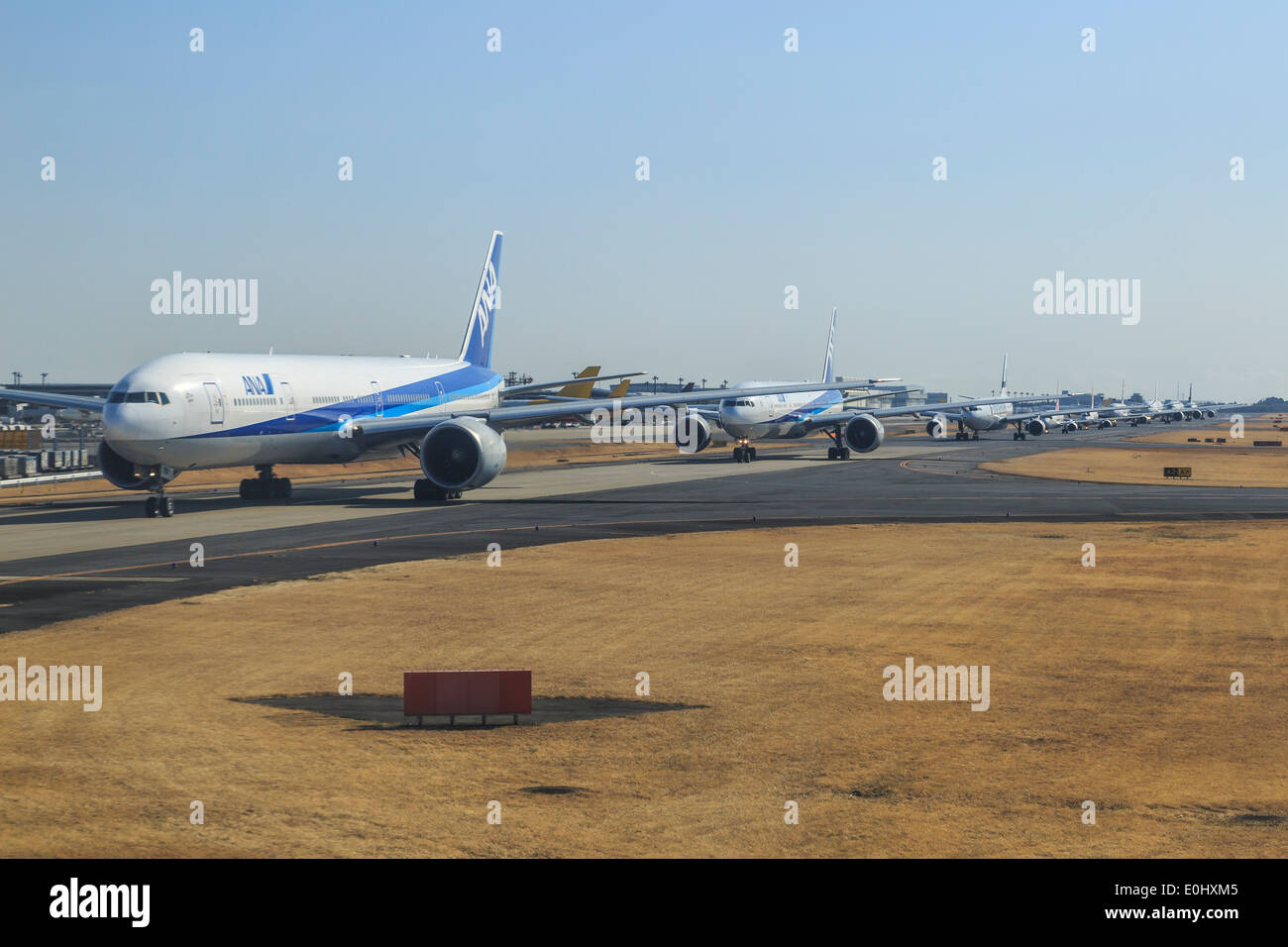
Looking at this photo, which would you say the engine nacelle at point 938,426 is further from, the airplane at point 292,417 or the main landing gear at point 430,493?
the main landing gear at point 430,493

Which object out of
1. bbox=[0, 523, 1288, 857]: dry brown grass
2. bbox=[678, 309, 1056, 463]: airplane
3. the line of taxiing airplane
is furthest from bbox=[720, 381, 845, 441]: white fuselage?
bbox=[0, 523, 1288, 857]: dry brown grass

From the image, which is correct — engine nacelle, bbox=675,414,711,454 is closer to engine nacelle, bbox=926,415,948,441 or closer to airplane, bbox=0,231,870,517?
airplane, bbox=0,231,870,517

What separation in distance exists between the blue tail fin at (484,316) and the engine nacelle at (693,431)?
69.0 ft

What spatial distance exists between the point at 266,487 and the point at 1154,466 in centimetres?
5780

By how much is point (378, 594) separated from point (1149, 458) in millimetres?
77819

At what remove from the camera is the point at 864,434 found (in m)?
86.2

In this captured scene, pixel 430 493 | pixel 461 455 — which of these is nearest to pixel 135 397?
pixel 461 455

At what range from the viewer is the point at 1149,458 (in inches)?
3575

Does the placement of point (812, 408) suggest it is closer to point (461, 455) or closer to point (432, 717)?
point (461, 455)

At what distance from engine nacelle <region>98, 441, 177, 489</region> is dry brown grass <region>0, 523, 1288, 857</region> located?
19.0 m

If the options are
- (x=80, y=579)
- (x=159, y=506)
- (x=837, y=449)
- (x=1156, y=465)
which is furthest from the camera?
(x=837, y=449)

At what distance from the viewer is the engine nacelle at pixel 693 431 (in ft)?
262
